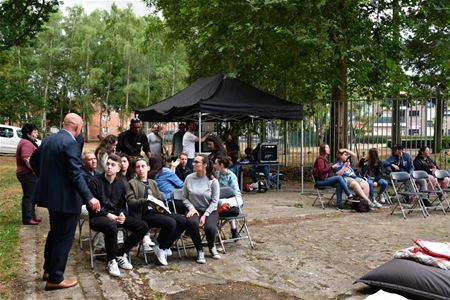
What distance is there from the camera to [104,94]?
46031 millimetres

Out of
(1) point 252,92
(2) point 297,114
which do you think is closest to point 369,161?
(2) point 297,114

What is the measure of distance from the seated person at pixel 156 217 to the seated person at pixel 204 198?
23 centimetres

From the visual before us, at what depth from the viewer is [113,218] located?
5199mm

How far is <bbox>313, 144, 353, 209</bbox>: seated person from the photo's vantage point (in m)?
9.38

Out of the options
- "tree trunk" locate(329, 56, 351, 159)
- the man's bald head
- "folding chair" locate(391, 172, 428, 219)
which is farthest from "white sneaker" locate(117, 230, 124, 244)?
"tree trunk" locate(329, 56, 351, 159)

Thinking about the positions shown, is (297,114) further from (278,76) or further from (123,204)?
(123,204)

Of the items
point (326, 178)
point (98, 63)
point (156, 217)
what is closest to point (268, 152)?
point (326, 178)

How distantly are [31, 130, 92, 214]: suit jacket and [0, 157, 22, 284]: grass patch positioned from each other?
1.09 meters

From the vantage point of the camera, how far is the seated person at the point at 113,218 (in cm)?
515

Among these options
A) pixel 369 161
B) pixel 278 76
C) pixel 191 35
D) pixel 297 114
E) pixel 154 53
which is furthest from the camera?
pixel 154 53

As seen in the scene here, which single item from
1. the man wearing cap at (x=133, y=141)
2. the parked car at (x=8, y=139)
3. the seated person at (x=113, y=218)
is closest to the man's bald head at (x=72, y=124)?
the seated person at (x=113, y=218)

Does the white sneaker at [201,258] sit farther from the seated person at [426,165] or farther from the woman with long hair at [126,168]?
the seated person at [426,165]

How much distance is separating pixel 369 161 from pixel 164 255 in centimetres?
590

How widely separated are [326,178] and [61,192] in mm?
6177
